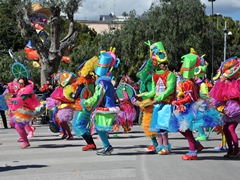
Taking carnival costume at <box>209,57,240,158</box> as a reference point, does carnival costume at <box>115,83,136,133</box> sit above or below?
below

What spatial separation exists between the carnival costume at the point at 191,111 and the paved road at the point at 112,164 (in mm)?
678

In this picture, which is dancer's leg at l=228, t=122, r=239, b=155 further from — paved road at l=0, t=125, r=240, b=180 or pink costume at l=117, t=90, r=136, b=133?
pink costume at l=117, t=90, r=136, b=133

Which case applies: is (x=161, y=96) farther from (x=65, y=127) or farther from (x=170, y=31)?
(x=170, y=31)

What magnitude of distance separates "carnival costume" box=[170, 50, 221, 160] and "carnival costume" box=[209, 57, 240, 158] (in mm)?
527

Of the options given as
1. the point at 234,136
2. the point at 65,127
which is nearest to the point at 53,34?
the point at 65,127

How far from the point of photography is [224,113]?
9820 mm

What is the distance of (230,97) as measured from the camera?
973 centimetres

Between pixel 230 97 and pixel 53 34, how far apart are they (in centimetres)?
1930

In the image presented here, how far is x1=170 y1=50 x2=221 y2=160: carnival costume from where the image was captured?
30.0 feet

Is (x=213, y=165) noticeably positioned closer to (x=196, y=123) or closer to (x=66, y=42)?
(x=196, y=123)

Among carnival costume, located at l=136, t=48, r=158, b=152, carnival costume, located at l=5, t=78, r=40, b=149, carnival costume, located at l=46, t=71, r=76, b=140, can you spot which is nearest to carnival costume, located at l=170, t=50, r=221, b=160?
carnival costume, located at l=136, t=48, r=158, b=152

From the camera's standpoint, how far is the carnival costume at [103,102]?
9789mm

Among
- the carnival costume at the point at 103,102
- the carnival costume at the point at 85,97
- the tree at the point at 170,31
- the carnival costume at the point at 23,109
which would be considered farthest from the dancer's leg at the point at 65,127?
the tree at the point at 170,31

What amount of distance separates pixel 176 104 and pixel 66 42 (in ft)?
63.7
